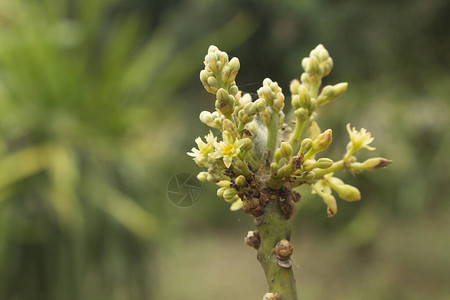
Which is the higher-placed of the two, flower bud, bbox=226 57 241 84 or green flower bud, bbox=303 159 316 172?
flower bud, bbox=226 57 241 84

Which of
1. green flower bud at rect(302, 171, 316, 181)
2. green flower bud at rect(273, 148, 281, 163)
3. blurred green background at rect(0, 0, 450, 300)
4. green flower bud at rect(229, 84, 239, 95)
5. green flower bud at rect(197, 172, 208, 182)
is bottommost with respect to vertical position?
green flower bud at rect(302, 171, 316, 181)

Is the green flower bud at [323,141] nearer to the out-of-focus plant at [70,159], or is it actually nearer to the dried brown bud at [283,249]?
the dried brown bud at [283,249]

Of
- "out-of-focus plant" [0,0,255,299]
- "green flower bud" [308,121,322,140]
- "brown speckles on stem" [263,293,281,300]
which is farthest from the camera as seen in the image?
"out-of-focus plant" [0,0,255,299]

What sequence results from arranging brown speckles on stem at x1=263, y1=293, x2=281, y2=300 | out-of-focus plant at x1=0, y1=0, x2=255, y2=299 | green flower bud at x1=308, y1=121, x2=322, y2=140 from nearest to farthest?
brown speckles on stem at x1=263, y1=293, x2=281, y2=300
green flower bud at x1=308, y1=121, x2=322, y2=140
out-of-focus plant at x1=0, y1=0, x2=255, y2=299

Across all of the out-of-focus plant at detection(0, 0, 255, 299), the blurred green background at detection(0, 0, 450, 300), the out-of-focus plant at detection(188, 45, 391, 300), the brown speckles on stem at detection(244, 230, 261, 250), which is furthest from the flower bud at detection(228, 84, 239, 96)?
the out-of-focus plant at detection(0, 0, 255, 299)

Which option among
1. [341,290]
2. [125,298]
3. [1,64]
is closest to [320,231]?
[341,290]

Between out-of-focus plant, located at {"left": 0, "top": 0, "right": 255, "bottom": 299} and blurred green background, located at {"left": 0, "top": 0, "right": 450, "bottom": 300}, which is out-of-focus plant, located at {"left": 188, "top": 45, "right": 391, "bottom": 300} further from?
out-of-focus plant, located at {"left": 0, "top": 0, "right": 255, "bottom": 299}

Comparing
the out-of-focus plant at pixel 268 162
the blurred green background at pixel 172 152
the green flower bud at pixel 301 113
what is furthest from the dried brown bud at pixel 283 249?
the blurred green background at pixel 172 152
